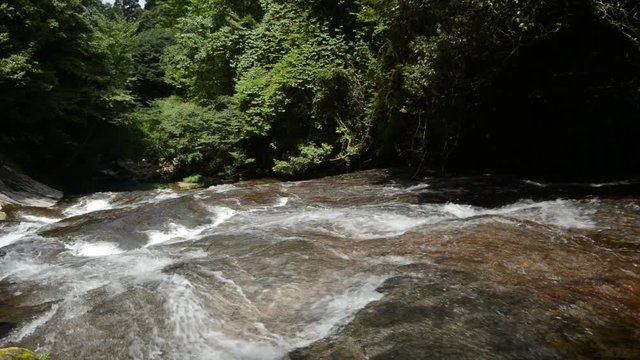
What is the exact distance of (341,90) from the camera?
40.8 feet

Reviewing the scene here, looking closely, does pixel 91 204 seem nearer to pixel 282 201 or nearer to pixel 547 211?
pixel 282 201

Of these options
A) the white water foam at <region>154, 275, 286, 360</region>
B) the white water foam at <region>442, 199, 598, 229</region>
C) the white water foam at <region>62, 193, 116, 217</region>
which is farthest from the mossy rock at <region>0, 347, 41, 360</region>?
the white water foam at <region>62, 193, 116, 217</region>

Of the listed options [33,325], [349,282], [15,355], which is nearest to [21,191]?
[33,325]

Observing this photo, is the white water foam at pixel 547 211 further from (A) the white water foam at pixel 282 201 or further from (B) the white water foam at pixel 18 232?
(B) the white water foam at pixel 18 232

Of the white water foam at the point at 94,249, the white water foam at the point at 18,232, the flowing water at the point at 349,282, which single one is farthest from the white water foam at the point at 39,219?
the white water foam at the point at 94,249

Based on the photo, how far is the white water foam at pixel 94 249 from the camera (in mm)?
7000

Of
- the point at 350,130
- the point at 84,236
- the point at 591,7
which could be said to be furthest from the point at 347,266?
the point at 350,130

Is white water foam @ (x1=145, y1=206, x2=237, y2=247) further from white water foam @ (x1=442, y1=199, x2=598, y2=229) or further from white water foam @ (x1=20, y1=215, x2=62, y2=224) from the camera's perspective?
white water foam @ (x1=442, y1=199, x2=598, y2=229)

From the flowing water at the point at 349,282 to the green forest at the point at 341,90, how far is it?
2.01m

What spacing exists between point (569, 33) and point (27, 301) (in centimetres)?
939

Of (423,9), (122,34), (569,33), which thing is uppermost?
(122,34)

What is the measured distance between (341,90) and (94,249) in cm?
766

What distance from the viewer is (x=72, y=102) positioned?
1449cm

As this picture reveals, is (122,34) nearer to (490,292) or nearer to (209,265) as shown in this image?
(209,265)
